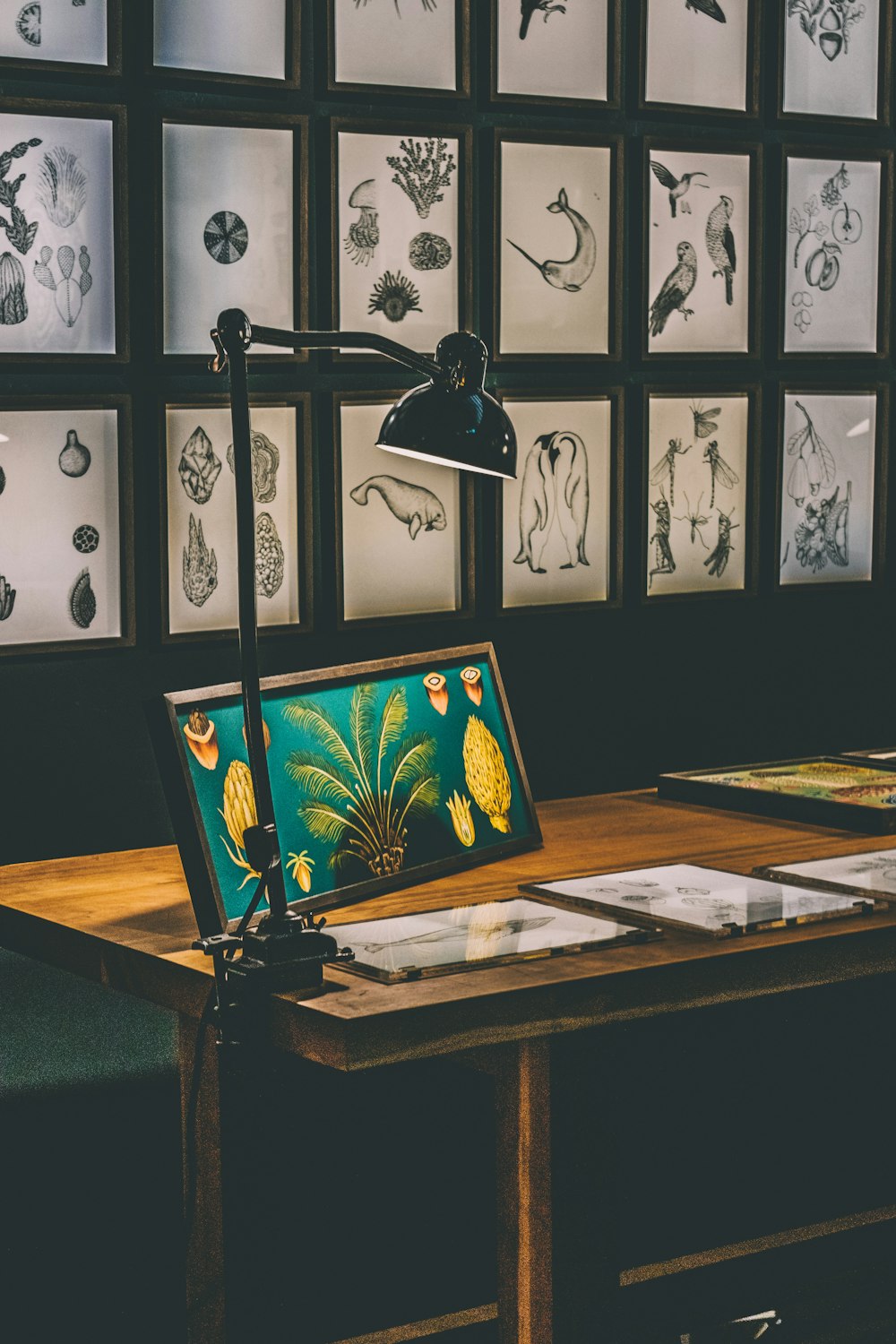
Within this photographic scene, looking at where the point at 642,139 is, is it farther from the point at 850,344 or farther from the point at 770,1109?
the point at 770,1109

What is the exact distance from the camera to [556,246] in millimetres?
3348

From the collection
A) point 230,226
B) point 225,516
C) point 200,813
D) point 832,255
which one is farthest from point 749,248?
point 200,813

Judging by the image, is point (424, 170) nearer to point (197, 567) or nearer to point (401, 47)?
point (401, 47)

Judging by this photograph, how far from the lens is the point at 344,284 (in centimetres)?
→ 312

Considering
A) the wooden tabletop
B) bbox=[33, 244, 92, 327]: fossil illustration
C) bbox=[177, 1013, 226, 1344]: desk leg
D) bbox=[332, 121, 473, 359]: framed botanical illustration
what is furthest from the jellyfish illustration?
bbox=[177, 1013, 226, 1344]: desk leg

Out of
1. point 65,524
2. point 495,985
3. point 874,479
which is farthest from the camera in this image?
point 874,479

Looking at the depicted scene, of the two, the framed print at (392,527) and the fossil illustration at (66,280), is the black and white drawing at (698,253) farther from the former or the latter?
the fossil illustration at (66,280)

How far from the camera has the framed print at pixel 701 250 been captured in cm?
346

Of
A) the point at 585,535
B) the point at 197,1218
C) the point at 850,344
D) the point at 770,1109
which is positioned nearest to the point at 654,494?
the point at 585,535

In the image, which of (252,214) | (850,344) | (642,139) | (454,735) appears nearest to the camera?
(454,735)

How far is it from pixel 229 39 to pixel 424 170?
16.6 inches

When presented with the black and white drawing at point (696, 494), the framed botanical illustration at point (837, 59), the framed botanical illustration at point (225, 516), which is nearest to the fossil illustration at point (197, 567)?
the framed botanical illustration at point (225, 516)

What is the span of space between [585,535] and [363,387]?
1.83ft

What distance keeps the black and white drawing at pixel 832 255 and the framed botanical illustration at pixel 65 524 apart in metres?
1.49
